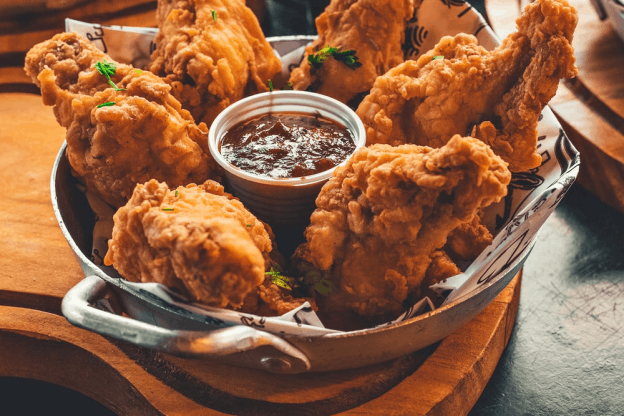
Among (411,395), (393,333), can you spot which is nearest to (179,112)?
(393,333)

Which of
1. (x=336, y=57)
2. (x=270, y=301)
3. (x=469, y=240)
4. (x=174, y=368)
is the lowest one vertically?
(x=174, y=368)

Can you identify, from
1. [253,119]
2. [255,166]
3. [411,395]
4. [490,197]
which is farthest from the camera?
[253,119]

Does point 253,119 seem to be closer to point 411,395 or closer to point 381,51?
point 381,51

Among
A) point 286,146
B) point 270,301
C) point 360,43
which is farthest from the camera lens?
point 360,43

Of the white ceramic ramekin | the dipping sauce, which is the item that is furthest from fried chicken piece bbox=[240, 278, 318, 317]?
the dipping sauce

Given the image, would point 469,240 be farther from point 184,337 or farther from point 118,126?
point 118,126

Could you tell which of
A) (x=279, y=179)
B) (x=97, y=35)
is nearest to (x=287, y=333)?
(x=279, y=179)
